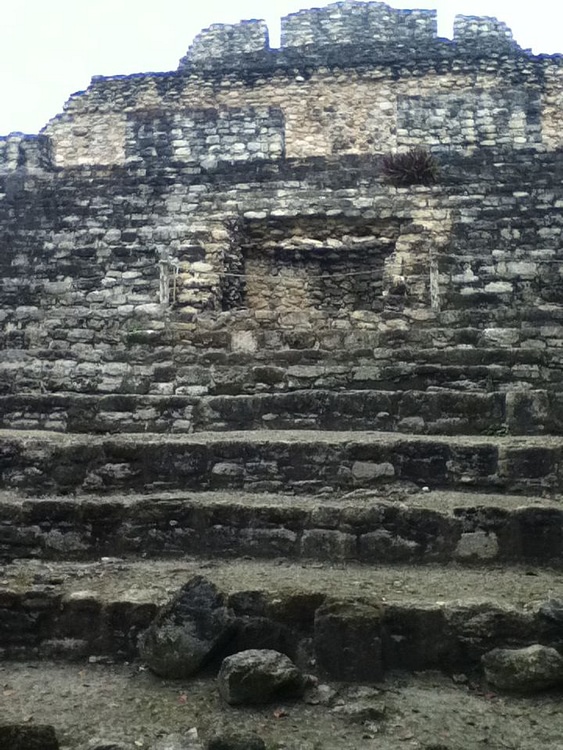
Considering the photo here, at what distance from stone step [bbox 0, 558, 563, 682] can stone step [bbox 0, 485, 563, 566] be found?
118 millimetres

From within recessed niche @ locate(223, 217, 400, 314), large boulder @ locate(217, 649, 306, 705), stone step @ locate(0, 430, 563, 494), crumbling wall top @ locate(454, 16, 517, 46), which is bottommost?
large boulder @ locate(217, 649, 306, 705)

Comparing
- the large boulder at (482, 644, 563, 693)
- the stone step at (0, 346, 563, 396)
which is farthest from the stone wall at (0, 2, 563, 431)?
the large boulder at (482, 644, 563, 693)

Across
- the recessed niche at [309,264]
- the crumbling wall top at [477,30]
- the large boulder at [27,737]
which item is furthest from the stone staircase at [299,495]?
the crumbling wall top at [477,30]

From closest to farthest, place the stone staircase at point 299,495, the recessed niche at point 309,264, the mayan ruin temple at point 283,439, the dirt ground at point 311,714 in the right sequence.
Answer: the dirt ground at point 311,714 → the mayan ruin temple at point 283,439 → the stone staircase at point 299,495 → the recessed niche at point 309,264

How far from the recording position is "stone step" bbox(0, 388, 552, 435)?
660cm

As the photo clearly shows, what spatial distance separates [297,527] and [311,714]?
1.59 m

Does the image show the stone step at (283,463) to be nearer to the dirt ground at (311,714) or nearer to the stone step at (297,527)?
the stone step at (297,527)

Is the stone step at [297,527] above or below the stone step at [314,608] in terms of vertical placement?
above

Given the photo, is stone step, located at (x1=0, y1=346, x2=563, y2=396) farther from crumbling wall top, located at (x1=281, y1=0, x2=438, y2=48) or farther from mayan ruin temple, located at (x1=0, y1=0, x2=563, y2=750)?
crumbling wall top, located at (x1=281, y1=0, x2=438, y2=48)

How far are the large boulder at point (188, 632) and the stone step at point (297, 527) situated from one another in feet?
3.08

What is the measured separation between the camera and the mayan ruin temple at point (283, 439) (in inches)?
161

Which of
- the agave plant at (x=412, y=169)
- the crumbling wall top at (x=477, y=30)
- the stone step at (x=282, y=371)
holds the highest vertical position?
the crumbling wall top at (x=477, y=30)

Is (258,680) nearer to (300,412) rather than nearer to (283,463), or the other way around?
(283,463)

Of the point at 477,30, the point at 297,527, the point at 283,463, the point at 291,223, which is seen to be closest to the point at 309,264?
the point at 291,223
